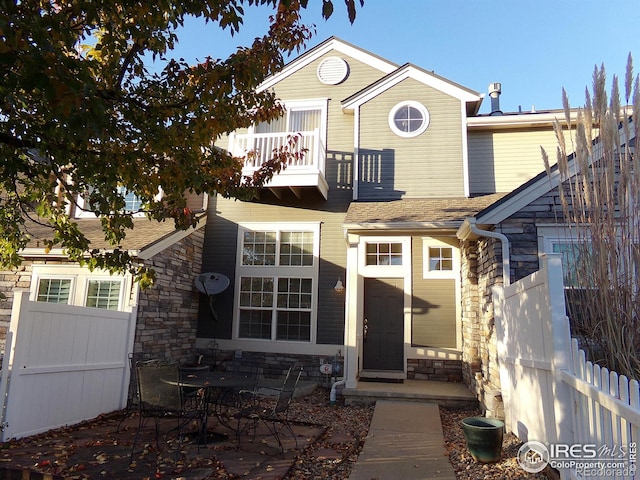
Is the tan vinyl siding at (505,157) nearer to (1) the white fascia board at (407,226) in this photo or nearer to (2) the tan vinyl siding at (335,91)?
(1) the white fascia board at (407,226)

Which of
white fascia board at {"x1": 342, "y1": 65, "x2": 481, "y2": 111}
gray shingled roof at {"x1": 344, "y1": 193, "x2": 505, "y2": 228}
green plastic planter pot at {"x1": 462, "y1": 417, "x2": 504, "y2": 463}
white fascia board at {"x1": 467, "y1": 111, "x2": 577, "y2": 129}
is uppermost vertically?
white fascia board at {"x1": 342, "y1": 65, "x2": 481, "y2": 111}

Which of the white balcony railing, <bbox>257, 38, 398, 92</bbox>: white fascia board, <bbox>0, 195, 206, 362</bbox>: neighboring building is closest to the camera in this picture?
<bbox>0, 195, 206, 362</bbox>: neighboring building

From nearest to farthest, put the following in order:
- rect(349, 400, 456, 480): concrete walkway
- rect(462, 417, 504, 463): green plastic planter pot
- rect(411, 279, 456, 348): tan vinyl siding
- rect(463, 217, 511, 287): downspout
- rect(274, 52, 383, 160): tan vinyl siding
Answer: rect(349, 400, 456, 480): concrete walkway
rect(462, 417, 504, 463): green plastic planter pot
rect(463, 217, 511, 287): downspout
rect(411, 279, 456, 348): tan vinyl siding
rect(274, 52, 383, 160): tan vinyl siding

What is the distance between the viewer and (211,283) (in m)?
9.41

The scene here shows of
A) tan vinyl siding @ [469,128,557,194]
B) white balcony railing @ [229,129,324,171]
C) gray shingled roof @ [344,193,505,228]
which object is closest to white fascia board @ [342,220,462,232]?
gray shingled roof @ [344,193,505,228]

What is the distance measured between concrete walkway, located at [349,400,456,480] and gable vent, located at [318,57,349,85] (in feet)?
24.7

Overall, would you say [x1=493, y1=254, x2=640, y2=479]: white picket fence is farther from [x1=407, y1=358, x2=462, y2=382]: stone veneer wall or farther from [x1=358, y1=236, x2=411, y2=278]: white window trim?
[x1=358, y1=236, x2=411, y2=278]: white window trim

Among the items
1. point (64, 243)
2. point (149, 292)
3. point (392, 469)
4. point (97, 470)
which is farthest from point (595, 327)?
point (149, 292)

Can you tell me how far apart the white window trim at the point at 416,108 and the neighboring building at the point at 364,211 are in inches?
0.9

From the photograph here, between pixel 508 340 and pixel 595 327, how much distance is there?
73.7 inches

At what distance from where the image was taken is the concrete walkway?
4230 mm

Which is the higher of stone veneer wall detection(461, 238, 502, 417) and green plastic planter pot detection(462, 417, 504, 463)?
stone veneer wall detection(461, 238, 502, 417)

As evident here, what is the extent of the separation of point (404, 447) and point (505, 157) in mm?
6990

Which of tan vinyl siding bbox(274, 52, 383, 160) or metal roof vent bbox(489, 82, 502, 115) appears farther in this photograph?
metal roof vent bbox(489, 82, 502, 115)
